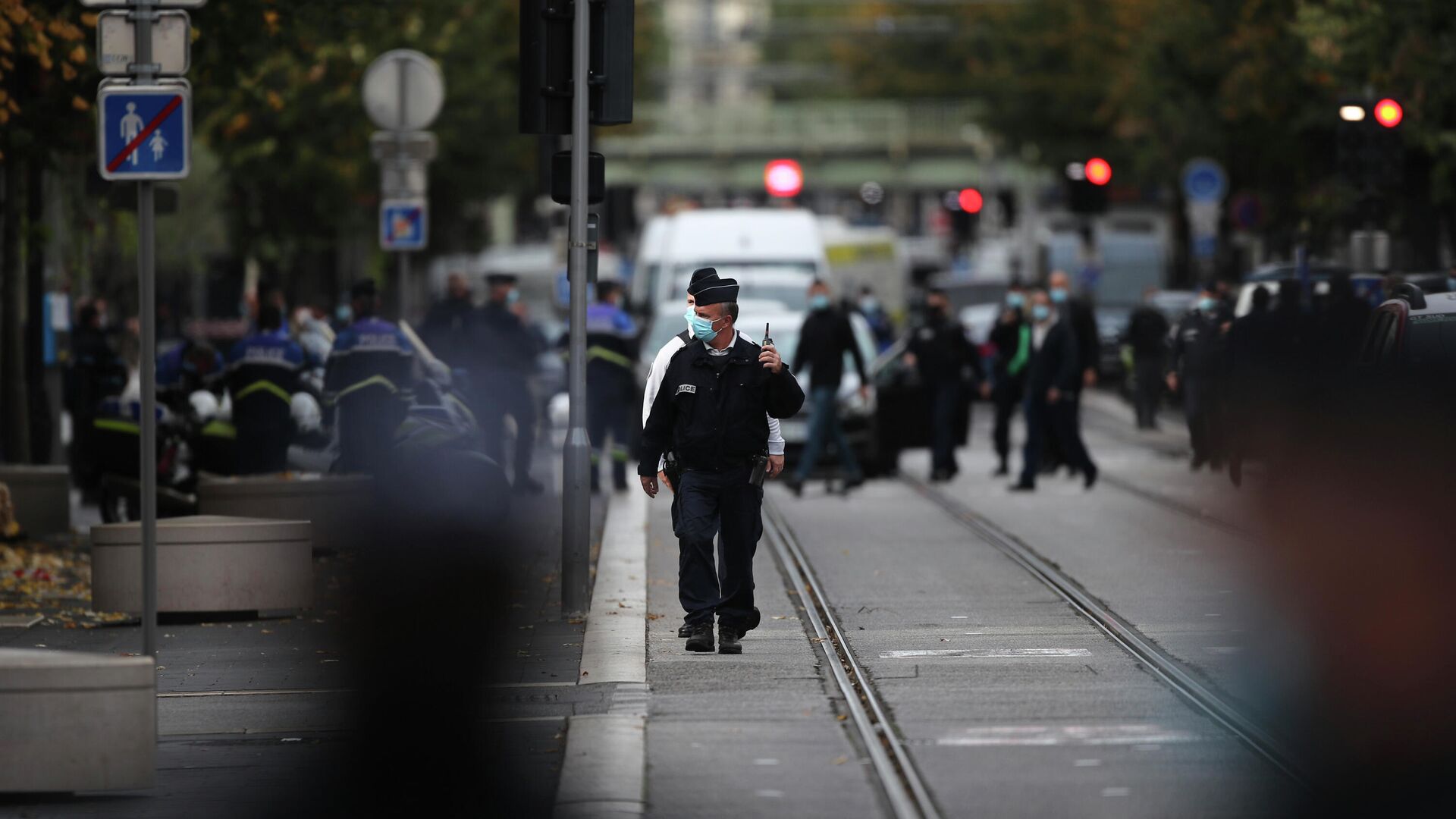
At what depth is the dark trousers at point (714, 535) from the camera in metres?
11.8

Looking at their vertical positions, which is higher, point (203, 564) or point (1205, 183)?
point (1205, 183)

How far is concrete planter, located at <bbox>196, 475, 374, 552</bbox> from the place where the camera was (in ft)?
54.3

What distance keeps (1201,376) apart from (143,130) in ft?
48.5

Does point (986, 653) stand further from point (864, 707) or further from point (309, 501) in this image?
point (309, 501)

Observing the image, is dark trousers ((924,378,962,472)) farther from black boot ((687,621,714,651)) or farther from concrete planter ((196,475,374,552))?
black boot ((687,621,714,651))

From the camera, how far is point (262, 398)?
18.1 meters

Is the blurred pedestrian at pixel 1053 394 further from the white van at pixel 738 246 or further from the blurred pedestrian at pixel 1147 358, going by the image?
the blurred pedestrian at pixel 1147 358

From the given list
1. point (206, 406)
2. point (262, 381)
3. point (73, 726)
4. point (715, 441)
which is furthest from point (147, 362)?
point (206, 406)

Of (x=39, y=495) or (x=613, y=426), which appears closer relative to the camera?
(x=39, y=495)

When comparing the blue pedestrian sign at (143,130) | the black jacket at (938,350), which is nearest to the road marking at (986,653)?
the blue pedestrian sign at (143,130)

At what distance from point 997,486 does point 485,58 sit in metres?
21.6

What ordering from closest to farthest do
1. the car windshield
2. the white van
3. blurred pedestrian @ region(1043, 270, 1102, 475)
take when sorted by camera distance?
blurred pedestrian @ region(1043, 270, 1102, 475) < the car windshield < the white van

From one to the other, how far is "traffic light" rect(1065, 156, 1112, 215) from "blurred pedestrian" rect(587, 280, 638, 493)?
45.7 ft

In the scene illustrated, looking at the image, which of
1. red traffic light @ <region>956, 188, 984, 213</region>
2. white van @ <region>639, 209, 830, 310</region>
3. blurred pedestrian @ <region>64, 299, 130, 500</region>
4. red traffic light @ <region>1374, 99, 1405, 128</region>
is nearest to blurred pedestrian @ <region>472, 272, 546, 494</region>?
blurred pedestrian @ <region>64, 299, 130, 500</region>
